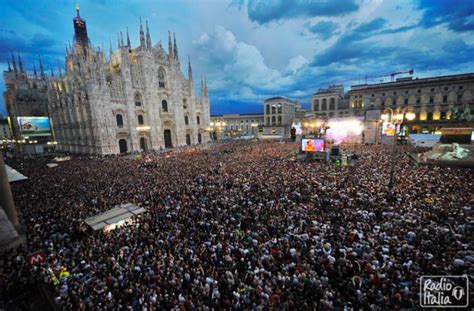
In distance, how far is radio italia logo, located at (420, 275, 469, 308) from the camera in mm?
4363

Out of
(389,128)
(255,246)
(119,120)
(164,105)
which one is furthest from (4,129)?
(389,128)

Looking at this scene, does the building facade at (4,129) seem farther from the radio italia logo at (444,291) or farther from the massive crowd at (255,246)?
the radio italia logo at (444,291)

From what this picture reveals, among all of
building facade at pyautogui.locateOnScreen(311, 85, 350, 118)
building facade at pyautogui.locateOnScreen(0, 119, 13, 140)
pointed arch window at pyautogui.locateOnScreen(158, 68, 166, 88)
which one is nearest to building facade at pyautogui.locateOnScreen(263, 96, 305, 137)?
building facade at pyautogui.locateOnScreen(311, 85, 350, 118)

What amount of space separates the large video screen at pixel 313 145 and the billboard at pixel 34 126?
5493 centimetres

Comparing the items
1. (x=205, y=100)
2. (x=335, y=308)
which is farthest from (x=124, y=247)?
(x=205, y=100)

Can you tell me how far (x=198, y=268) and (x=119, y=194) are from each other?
30.4 feet

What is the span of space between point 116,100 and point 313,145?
31326mm

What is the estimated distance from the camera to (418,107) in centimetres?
4097

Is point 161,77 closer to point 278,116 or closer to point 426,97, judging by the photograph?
point 278,116

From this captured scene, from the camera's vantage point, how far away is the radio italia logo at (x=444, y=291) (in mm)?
4363

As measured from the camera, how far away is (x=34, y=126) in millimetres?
41812

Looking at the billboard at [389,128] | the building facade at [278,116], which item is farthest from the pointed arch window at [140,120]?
the billboard at [389,128]

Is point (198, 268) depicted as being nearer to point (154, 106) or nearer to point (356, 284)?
point (356, 284)

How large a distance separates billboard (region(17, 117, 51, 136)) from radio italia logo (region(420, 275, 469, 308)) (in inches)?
2391
